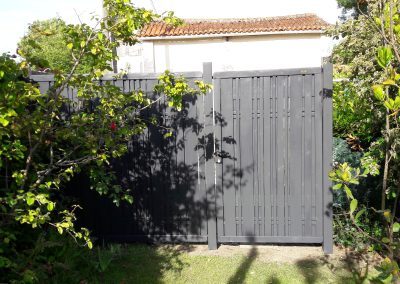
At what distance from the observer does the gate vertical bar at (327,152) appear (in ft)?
13.7

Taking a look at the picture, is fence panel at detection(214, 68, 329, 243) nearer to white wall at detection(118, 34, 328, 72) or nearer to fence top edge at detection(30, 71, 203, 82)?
fence top edge at detection(30, 71, 203, 82)

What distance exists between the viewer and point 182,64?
50.3ft

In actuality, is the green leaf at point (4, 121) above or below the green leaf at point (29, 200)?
above

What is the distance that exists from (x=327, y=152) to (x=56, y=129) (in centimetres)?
285

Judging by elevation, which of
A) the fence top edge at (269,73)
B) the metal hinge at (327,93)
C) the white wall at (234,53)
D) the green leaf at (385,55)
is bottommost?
the metal hinge at (327,93)

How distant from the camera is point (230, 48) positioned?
15.4 metres

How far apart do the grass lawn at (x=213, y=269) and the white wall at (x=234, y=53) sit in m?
11.6

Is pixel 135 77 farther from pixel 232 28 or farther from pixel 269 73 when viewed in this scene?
pixel 232 28

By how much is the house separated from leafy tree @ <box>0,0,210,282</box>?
11946mm

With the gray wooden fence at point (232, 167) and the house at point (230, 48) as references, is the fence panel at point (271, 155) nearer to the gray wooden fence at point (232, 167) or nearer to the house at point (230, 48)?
the gray wooden fence at point (232, 167)

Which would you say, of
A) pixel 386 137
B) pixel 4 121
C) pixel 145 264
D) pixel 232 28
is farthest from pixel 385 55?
pixel 232 28

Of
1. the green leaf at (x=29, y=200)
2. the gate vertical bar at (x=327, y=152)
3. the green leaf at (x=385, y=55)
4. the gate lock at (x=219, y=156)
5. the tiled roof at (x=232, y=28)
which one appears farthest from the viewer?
the tiled roof at (x=232, y=28)

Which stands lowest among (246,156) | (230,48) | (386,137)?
(246,156)

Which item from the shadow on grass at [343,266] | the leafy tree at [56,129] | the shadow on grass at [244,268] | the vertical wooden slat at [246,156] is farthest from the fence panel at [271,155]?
A: the leafy tree at [56,129]
